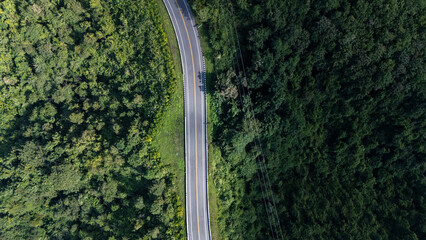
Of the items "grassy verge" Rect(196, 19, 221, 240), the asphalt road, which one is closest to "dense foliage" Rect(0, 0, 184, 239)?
the asphalt road

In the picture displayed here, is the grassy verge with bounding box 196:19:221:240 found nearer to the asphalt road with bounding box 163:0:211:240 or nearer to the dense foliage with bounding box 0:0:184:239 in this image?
the asphalt road with bounding box 163:0:211:240

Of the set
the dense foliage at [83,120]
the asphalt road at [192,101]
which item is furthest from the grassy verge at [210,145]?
the dense foliage at [83,120]

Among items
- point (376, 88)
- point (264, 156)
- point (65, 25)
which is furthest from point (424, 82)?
point (65, 25)

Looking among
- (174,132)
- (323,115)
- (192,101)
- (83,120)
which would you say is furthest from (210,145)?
(83,120)

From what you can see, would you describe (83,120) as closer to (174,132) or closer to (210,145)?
(174,132)

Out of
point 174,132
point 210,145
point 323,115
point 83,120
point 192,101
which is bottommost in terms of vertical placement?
point 210,145

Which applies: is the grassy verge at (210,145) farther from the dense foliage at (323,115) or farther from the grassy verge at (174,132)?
the grassy verge at (174,132)
